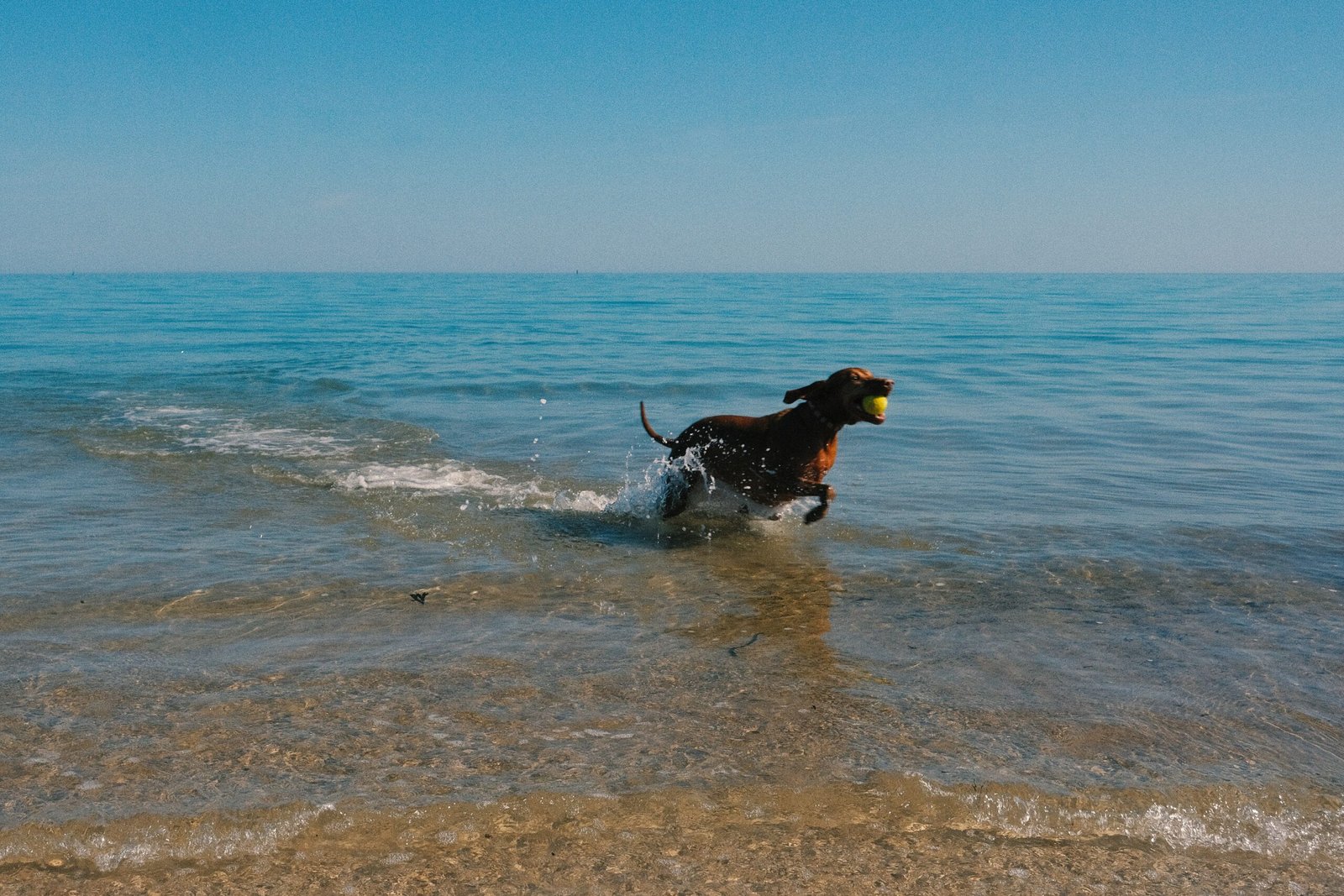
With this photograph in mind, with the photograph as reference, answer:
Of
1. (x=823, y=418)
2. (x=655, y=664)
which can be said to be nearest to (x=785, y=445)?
(x=823, y=418)

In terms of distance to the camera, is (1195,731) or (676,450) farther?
(676,450)

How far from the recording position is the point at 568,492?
32.2ft

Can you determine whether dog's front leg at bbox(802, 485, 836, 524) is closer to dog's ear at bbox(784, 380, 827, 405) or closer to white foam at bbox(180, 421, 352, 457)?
dog's ear at bbox(784, 380, 827, 405)

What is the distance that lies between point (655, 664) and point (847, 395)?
125 inches

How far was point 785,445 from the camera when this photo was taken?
8141 millimetres

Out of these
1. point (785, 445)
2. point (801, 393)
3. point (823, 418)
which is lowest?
point (785, 445)

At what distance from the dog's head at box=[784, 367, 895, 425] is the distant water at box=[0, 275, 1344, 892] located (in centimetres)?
96

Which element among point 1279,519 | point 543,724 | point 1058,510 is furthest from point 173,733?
point 1279,519

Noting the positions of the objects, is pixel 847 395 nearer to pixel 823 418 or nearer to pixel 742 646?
pixel 823 418

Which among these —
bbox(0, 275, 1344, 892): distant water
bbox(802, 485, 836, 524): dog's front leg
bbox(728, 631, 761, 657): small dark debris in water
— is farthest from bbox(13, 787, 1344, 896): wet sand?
bbox(802, 485, 836, 524): dog's front leg

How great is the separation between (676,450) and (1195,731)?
5.09m

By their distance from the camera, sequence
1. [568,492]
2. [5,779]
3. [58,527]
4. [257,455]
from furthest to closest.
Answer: [257,455], [568,492], [58,527], [5,779]

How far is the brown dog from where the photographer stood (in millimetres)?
7746

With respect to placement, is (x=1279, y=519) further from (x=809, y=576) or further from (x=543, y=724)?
(x=543, y=724)
